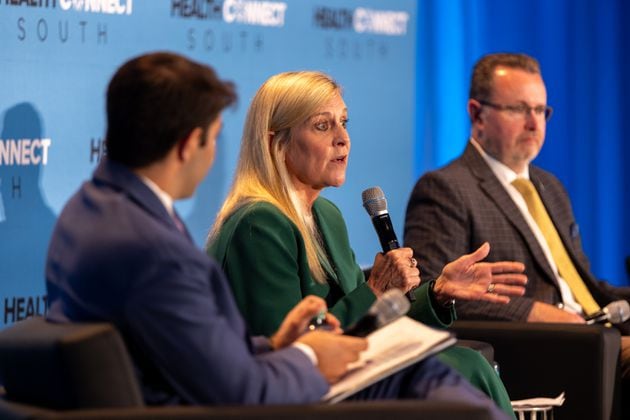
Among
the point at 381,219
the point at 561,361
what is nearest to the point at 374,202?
the point at 381,219

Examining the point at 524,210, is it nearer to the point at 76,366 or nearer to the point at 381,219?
the point at 381,219

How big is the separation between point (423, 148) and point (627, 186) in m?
1.67

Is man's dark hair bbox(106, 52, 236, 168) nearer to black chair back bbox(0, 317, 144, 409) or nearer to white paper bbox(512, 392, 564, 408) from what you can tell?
black chair back bbox(0, 317, 144, 409)

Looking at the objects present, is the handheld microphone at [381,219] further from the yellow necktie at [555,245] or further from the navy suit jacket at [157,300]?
the yellow necktie at [555,245]

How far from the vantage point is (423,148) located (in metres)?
6.03

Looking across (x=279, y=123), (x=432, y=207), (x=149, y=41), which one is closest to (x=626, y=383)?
(x=432, y=207)

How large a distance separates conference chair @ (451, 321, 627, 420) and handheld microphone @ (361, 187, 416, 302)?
0.77 metres

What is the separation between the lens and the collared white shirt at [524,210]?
15.0 feet

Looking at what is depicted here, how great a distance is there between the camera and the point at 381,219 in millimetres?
3312

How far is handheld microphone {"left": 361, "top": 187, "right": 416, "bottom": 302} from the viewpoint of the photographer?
3299mm

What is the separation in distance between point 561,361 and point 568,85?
313cm

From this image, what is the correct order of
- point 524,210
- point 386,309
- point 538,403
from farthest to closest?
point 524,210 < point 538,403 < point 386,309

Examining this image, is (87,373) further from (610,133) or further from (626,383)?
(610,133)

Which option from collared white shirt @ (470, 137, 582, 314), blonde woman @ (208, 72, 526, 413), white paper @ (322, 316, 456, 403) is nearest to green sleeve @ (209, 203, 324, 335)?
blonde woman @ (208, 72, 526, 413)
